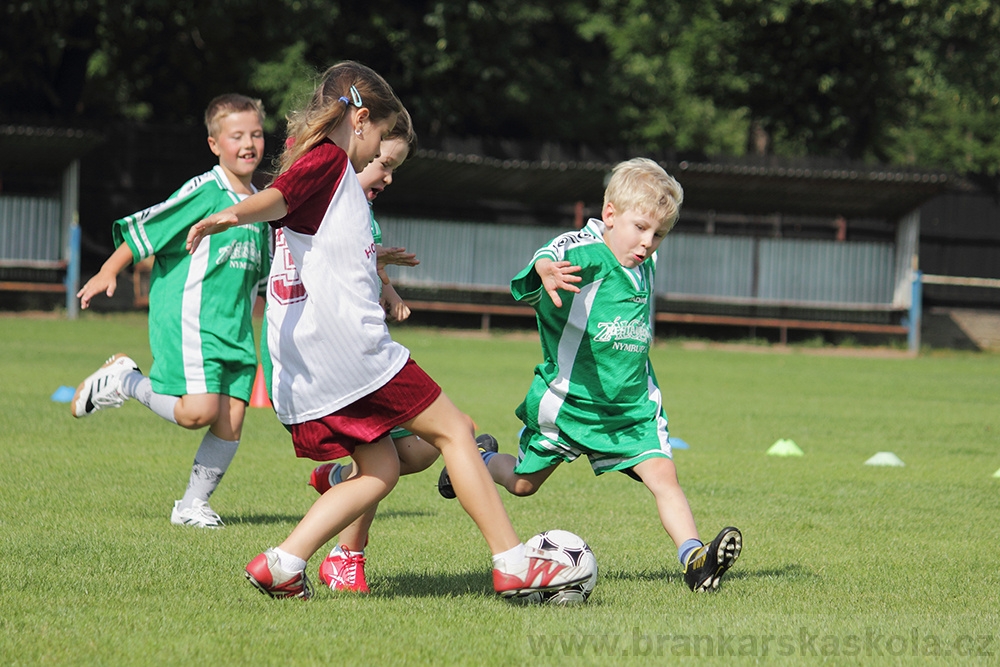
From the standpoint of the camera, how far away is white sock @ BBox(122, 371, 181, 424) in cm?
582

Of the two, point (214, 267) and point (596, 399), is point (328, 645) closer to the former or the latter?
point (596, 399)

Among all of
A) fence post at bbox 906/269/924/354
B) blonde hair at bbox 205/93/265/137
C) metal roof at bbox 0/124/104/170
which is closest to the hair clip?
blonde hair at bbox 205/93/265/137

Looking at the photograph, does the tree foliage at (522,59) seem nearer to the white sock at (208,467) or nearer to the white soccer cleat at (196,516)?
the white sock at (208,467)

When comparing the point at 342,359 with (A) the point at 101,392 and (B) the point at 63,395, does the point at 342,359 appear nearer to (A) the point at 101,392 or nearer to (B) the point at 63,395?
(A) the point at 101,392

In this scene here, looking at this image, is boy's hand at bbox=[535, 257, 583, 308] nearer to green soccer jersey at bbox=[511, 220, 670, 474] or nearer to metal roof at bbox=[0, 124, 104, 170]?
green soccer jersey at bbox=[511, 220, 670, 474]

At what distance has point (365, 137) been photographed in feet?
13.2

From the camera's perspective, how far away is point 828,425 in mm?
10297

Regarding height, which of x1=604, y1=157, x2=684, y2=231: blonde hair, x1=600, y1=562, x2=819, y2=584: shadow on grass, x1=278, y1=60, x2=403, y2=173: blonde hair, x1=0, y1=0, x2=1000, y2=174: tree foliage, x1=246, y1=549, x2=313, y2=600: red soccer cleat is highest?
x1=0, y1=0, x2=1000, y2=174: tree foliage

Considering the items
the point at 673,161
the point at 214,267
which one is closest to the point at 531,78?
the point at 673,161

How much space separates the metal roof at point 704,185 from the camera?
813 inches

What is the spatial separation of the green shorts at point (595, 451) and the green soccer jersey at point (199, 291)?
5.16 ft

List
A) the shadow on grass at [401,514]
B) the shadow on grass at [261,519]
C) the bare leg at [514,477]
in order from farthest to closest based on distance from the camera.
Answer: the shadow on grass at [401,514], the shadow on grass at [261,519], the bare leg at [514,477]

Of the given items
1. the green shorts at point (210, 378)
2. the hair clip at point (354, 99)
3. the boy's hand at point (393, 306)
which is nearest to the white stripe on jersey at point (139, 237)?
the green shorts at point (210, 378)

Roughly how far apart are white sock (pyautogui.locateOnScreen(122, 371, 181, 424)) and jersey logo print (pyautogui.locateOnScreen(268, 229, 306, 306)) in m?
2.01
